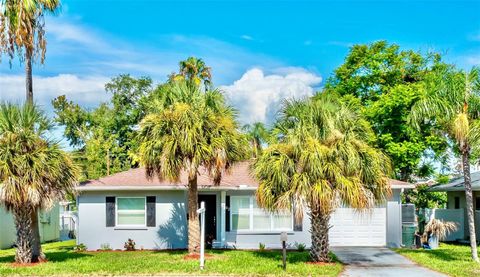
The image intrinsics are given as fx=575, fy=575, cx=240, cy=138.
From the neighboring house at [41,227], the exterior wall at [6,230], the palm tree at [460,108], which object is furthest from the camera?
the neighboring house at [41,227]

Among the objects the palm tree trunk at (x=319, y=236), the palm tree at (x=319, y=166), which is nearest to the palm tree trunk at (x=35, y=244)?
the palm tree at (x=319, y=166)

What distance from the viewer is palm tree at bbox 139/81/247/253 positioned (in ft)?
61.9

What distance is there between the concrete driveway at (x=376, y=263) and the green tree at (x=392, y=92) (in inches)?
362

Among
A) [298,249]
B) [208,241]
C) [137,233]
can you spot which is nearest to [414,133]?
[298,249]

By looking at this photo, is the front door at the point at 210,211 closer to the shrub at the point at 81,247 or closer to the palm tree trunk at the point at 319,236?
the shrub at the point at 81,247

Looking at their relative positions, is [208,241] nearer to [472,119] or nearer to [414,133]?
[472,119]

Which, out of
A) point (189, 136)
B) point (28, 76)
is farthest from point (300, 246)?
point (28, 76)

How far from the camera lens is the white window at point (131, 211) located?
24.2 m

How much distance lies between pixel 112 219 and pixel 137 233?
1213 mm

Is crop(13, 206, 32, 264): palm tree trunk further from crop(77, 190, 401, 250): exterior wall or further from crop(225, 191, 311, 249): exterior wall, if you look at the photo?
crop(225, 191, 311, 249): exterior wall

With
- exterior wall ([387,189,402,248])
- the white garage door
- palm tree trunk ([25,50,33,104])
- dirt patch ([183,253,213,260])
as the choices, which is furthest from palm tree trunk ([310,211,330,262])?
palm tree trunk ([25,50,33,104])

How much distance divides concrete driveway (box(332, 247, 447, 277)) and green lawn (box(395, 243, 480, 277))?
345mm

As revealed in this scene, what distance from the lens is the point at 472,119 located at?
1870 centimetres

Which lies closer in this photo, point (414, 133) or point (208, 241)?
point (208, 241)
